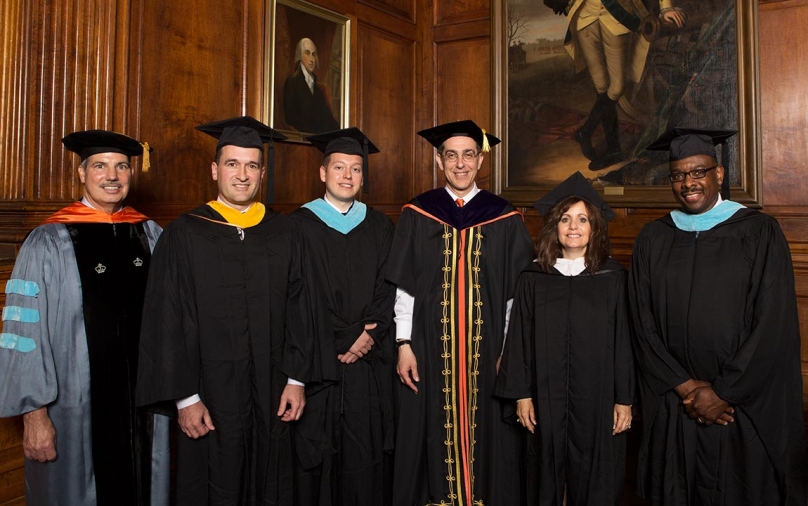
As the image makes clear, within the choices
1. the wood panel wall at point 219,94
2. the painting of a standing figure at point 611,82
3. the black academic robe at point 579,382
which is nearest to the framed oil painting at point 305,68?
the wood panel wall at point 219,94

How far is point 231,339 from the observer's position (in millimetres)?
3068

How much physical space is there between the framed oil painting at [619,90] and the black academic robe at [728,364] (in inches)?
110

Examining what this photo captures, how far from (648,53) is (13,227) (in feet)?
17.2

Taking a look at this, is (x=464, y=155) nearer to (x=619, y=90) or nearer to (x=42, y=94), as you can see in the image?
(x=42, y=94)

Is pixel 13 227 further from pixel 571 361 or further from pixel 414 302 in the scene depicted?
pixel 571 361

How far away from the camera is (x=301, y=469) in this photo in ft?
11.2

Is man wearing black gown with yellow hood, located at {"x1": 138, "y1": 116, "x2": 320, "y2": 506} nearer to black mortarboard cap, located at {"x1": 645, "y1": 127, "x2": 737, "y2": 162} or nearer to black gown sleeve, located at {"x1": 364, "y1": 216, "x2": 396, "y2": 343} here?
black gown sleeve, located at {"x1": 364, "y1": 216, "x2": 396, "y2": 343}

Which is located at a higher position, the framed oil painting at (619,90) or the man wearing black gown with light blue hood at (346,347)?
the framed oil painting at (619,90)

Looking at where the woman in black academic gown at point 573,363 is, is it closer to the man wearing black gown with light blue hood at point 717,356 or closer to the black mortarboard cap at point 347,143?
the man wearing black gown with light blue hood at point 717,356

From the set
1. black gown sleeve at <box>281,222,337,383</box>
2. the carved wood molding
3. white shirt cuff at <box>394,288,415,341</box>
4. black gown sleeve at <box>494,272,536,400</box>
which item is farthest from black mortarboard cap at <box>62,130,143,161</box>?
black gown sleeve at <box>494,272,536,400</box>

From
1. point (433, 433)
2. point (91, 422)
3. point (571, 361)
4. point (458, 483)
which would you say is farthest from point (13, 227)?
point (571, 361)

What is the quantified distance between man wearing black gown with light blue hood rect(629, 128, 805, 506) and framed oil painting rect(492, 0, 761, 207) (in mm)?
2744

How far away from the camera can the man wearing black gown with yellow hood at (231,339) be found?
9.81 feet

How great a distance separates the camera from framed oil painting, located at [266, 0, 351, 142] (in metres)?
5.37
